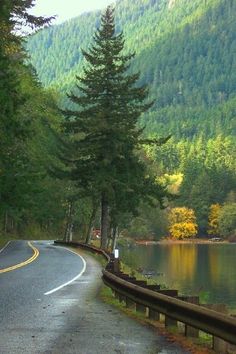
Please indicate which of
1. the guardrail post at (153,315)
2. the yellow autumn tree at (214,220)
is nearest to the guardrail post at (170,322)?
the guardrail post at (153,315)

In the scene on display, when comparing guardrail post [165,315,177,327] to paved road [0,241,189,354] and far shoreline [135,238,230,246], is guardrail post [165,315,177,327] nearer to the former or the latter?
paved road [0,241,189,354]

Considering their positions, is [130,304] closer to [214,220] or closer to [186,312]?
[186,312]

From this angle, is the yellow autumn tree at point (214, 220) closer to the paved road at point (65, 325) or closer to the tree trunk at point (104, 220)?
the tree trunk at point (104, 220)

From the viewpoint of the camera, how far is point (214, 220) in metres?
169

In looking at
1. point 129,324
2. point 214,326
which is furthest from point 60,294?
point 214,326

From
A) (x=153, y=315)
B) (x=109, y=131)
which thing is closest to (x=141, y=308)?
(x=153, y=315)

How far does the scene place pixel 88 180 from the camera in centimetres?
4441

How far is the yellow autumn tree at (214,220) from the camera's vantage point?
549ft

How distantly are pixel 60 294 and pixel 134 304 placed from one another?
10.3ft

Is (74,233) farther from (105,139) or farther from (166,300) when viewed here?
(166,300)

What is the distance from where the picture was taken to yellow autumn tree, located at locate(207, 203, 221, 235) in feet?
549

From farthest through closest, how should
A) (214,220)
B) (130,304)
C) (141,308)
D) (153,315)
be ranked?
(214,220), (130,304), (141,308), (153,315)

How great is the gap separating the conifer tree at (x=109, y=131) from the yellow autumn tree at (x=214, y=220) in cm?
12490

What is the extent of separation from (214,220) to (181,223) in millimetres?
11554
